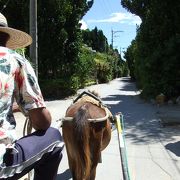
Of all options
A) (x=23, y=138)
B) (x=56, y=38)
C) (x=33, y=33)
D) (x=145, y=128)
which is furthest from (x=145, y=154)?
(x=56, y=38)

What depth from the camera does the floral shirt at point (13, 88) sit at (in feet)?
8.99

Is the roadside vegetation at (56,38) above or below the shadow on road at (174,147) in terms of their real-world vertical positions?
above

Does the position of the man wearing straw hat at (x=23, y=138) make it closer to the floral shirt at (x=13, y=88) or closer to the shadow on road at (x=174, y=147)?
the floral shirt at (x=13, y=88)

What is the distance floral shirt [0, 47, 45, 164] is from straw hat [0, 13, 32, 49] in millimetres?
191

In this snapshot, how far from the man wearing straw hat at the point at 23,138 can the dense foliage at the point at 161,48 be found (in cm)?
1798

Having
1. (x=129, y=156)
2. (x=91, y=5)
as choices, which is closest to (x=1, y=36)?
(x=129, y=156)

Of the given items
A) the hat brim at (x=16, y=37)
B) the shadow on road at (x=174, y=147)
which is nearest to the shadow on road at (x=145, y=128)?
the shadow on road at (x=174, y=147)

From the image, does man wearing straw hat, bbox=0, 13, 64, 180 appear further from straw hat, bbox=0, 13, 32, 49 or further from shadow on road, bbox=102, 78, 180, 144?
shadow on road, bbox=102, 78, 180, 144

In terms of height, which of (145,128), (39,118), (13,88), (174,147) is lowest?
(145,128)

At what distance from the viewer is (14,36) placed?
3217 millimetres

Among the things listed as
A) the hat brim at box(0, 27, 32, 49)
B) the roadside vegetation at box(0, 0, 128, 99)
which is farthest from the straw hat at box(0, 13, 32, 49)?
the roadside vegetation at box(0, 0, 128, 99)

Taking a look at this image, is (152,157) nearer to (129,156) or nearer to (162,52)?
(129,156)

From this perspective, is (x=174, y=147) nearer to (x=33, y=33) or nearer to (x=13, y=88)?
(x=33, y=33)

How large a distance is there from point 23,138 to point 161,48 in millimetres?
18915
